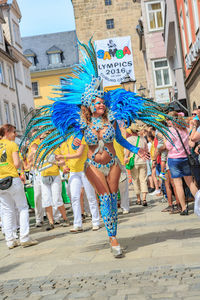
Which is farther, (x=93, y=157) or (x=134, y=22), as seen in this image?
(x=134, y=22)

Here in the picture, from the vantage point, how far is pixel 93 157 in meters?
6.45

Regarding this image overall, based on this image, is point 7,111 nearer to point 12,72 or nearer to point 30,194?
point 12,72

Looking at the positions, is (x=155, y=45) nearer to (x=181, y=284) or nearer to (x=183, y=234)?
(x=183, y=234)

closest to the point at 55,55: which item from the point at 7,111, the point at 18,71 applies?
the point at 18,71

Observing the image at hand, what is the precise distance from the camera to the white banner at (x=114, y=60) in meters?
18.8

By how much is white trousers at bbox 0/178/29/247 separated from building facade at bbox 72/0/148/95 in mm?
46118

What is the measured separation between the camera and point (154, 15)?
33.3m

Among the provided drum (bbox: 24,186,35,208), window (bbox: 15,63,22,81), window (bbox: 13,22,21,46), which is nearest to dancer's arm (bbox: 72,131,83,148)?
drum (bbox: 24,186,35,208)

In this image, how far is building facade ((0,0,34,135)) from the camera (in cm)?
3297

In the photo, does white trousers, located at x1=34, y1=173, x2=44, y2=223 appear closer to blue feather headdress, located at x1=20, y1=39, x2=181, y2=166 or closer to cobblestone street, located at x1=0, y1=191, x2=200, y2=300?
cobblestone street, located at x1=0, y1=191, x2=200, y2=300

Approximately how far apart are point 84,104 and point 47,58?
57.9 metres

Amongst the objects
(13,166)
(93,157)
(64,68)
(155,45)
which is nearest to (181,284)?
(93,157)

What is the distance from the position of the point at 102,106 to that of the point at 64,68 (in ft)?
183

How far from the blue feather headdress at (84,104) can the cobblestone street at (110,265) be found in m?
1.57
